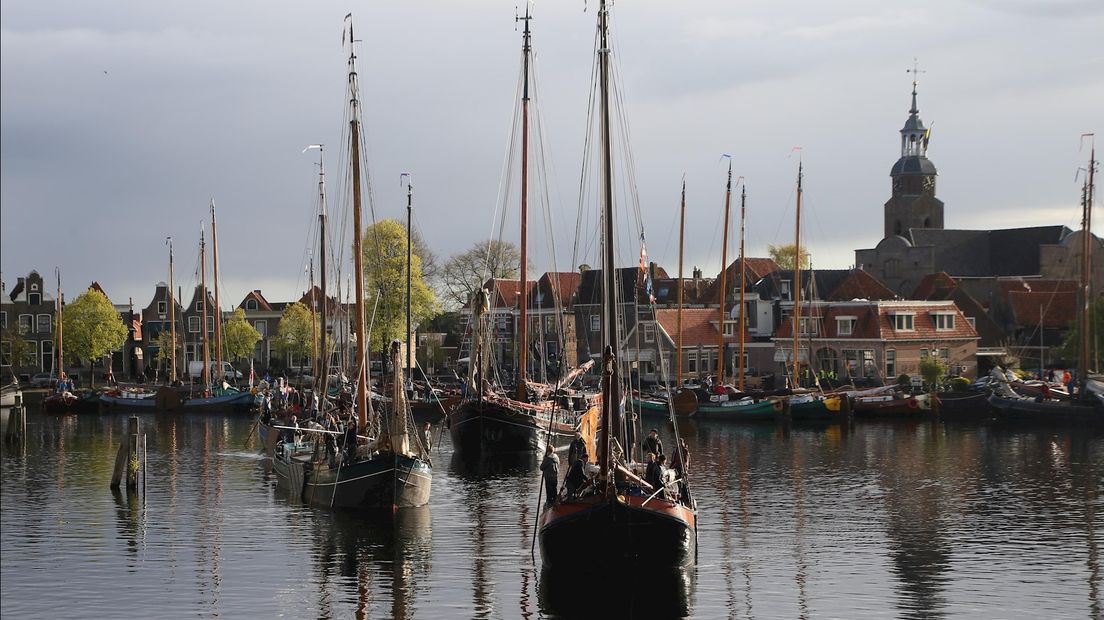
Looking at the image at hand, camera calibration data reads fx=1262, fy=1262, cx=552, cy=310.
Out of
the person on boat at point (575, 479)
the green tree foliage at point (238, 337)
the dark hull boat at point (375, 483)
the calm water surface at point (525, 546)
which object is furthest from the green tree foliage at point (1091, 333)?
the green tree foliage at point (238, 337)

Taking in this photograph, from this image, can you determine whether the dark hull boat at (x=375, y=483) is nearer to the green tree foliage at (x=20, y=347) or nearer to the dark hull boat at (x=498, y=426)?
the dark hull boat at (x=498, y=426)

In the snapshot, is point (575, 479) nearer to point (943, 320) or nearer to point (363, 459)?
point (363, 459)

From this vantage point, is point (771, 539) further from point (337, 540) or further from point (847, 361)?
point (847, 361)

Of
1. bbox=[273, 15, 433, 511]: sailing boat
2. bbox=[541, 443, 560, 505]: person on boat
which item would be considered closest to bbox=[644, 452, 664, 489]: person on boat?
bbox=[541, 443, 560, 505]: person on boat

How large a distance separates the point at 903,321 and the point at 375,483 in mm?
70377

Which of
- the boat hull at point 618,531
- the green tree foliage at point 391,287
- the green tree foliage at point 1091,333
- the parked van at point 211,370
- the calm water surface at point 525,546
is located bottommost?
the calm water surface at point 525,546

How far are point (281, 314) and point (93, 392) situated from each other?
36603mm

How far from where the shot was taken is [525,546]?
37.5 metres

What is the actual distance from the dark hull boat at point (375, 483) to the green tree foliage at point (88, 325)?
8381cm

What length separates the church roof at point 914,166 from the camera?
539 feet

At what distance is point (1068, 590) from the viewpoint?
31625mm

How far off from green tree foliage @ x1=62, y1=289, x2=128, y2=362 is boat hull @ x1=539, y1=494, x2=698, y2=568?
9792 centimetres

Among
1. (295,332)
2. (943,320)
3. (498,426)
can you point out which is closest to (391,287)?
(295,332)

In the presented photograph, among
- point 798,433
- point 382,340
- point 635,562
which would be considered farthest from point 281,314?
point 635,562
